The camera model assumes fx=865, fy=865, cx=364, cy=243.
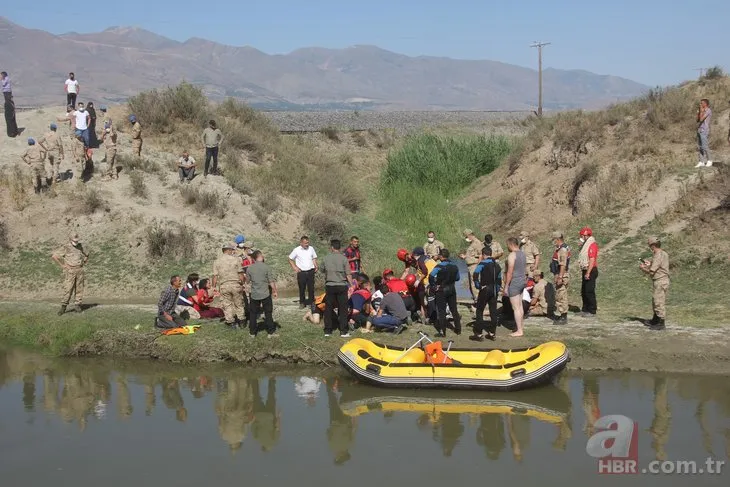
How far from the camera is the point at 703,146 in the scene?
24.9 meters

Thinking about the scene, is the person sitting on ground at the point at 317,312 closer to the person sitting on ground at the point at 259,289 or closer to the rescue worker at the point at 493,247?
the person sitting on ground at the point at 259,289

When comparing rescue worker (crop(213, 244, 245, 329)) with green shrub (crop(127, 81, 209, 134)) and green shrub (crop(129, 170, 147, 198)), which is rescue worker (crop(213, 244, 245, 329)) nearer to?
green shrub (crop(129, 170, 147, 198))

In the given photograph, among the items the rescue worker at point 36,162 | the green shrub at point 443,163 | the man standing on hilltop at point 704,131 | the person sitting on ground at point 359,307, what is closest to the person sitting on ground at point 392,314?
the person sitting on ground at point 359,307

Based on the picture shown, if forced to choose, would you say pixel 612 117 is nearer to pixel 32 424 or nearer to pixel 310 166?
pixel 310 166

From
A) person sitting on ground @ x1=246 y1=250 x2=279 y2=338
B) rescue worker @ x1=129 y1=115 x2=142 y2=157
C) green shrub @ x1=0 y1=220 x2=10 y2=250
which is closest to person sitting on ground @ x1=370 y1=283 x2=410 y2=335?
person sitting on ground @ x1=246 y1=250 x2=279 y2=338

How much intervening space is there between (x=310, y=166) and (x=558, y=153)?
10.2m

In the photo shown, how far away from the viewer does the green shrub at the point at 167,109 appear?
34.3m

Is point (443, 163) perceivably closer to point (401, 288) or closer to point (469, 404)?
point (401, 288)

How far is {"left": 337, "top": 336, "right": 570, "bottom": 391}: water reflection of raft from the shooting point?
13547 mm

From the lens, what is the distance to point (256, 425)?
42.5 feet

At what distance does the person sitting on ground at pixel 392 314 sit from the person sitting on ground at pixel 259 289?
78.7 inches

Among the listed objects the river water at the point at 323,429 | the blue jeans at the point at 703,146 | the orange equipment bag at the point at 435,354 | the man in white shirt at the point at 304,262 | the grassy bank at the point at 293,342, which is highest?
the blue jeans at the point at 703,146

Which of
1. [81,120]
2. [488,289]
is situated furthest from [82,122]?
[488,289]

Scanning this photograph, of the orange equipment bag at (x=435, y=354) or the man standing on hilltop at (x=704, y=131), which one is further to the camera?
the man standing on hilltop at (x=704, y=131)
